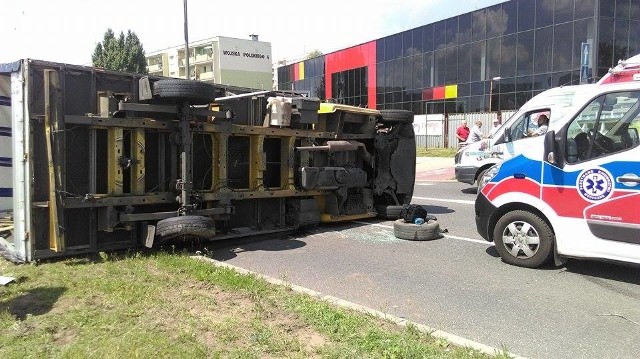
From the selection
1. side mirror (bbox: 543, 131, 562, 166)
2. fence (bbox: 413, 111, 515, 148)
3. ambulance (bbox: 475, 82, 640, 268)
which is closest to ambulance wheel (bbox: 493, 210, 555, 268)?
ambulance (bbox: 475, 82, 640, 268)

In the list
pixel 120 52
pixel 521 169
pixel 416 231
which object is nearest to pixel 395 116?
pixel 416 231

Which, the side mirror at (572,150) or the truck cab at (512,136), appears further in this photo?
the truck cab at (512,136)

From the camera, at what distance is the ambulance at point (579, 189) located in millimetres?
5141

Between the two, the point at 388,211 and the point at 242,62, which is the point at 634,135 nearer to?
the point at 388,211

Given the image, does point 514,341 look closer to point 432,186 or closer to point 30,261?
point 30,261

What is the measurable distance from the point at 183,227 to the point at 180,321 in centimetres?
211

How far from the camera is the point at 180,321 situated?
4.16m

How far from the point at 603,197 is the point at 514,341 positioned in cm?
222

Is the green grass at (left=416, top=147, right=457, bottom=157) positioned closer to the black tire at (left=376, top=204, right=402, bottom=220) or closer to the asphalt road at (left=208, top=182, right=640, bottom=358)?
the black tire at (left=376, top=204, right=402, bottom=220)

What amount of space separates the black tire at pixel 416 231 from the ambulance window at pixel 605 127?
8.51 feet

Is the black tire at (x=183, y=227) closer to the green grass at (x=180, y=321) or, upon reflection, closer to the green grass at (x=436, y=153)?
the green grass at (x=180, y=321)

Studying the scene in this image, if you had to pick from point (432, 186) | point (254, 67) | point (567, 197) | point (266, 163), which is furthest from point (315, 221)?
point (254, 67)

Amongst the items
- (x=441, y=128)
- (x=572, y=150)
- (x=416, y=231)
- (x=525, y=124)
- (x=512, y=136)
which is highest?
(x=441, y=128)

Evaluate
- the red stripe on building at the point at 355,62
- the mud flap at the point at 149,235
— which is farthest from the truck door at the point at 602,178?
the red stripe on building at the point at 355,62
